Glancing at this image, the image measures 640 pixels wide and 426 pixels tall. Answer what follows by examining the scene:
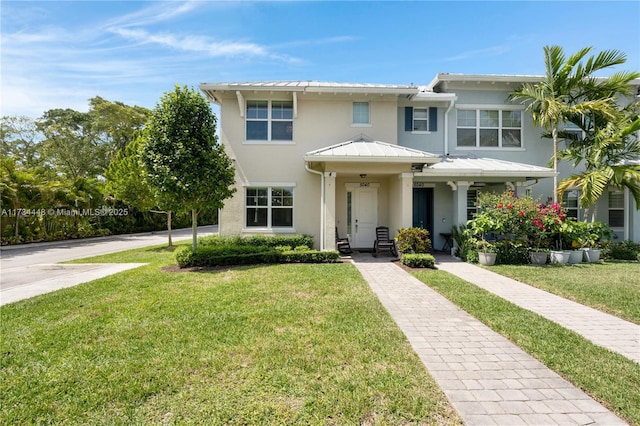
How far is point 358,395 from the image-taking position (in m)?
3.05

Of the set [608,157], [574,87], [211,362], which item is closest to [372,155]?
[211,362]

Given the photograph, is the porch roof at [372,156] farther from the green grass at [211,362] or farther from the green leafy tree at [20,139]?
the green leafy tree at [20,139]

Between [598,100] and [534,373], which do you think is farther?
[598,100]

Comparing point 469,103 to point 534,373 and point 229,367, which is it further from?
point 229,367

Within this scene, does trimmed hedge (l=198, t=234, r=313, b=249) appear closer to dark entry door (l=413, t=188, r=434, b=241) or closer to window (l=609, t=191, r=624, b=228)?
dark entry door (l=413, t=188, r=434, b=241)

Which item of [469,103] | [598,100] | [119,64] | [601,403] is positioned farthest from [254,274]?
[598,100]

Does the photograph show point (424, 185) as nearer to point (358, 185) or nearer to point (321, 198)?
point (358, 185)

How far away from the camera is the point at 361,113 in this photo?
12727mm

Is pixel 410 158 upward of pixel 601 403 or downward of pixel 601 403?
upward

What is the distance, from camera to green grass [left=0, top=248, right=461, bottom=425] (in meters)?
2.84

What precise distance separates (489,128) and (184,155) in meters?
13.4

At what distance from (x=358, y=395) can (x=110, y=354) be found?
3.40 meters

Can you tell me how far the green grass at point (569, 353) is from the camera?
9.98 feet

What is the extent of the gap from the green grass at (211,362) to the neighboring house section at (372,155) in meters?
5.94
